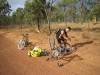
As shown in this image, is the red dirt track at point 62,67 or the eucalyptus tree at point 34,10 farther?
the eucalyptus tree at point 34,10

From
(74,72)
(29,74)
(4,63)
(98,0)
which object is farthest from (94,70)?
(98,0)

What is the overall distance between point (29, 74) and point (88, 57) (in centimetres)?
411

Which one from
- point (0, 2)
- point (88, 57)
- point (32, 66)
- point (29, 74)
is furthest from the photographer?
point (0, 2)

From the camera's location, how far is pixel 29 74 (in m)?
7.00

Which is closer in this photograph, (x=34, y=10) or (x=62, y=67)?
(x=62, y=67)

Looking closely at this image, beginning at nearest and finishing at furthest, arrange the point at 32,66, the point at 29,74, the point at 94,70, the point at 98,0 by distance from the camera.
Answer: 1. the point at 29,74
2. the point at 94,70
3. the point at 32,66
4. the point at 98,0

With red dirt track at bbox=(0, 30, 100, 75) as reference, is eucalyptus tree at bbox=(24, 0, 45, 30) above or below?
above

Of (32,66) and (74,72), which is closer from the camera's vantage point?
(74,72)

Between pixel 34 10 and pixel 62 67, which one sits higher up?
pixel 34 10

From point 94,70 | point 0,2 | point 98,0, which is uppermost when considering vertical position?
point 0,2

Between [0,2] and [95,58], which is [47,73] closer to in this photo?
[95,58]

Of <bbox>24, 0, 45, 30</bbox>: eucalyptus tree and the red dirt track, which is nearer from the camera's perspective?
the red dirt track

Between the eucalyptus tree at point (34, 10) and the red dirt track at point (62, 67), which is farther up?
the eucalyptus tree at point (34, 10)

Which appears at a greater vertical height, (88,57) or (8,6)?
(8,6)
